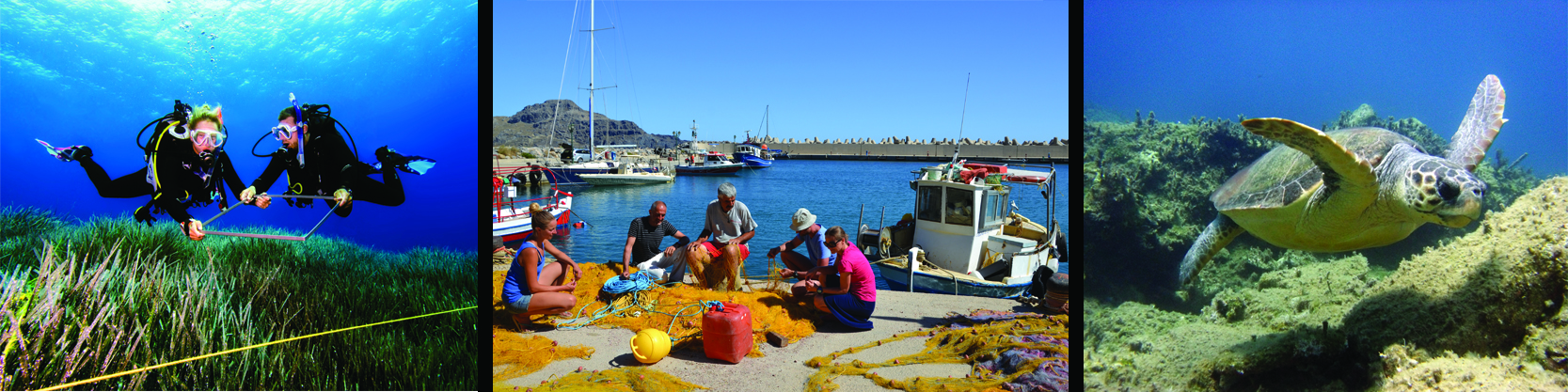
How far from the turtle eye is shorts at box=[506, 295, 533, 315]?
13.8 feet

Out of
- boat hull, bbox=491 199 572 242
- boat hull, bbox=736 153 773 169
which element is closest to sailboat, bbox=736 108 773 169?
boat hull, bbox=736 153 773 169

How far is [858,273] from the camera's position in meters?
3.68

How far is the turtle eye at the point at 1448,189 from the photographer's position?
306 centimetres

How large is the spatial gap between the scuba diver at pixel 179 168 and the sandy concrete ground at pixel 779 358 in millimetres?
1613

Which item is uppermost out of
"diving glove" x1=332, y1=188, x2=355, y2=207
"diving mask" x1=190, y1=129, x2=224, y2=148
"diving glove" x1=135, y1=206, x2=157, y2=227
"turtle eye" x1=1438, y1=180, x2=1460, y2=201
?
"diving mask" x1=190, y1=129, x2=224, y2=148

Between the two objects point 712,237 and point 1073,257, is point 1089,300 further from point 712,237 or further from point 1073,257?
point 712,237

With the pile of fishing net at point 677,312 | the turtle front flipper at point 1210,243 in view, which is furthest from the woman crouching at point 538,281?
the turtle front flipper at point 1210,243

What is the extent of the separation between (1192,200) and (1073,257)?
5.81ft

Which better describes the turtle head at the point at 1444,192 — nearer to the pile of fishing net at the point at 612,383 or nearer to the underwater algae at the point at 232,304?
the pile of fishing net at the point at 612,383

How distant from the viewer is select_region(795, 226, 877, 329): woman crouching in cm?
368

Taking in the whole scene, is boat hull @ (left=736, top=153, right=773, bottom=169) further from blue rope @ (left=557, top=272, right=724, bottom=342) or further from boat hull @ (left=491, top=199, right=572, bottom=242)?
blue rope @ (left=557, top=272, right=724, bottom=342)

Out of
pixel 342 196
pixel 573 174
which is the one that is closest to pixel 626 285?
pixel 342 196

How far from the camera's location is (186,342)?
3.21 meters

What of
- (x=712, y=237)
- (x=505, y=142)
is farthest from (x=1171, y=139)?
(x=505, y=142)
